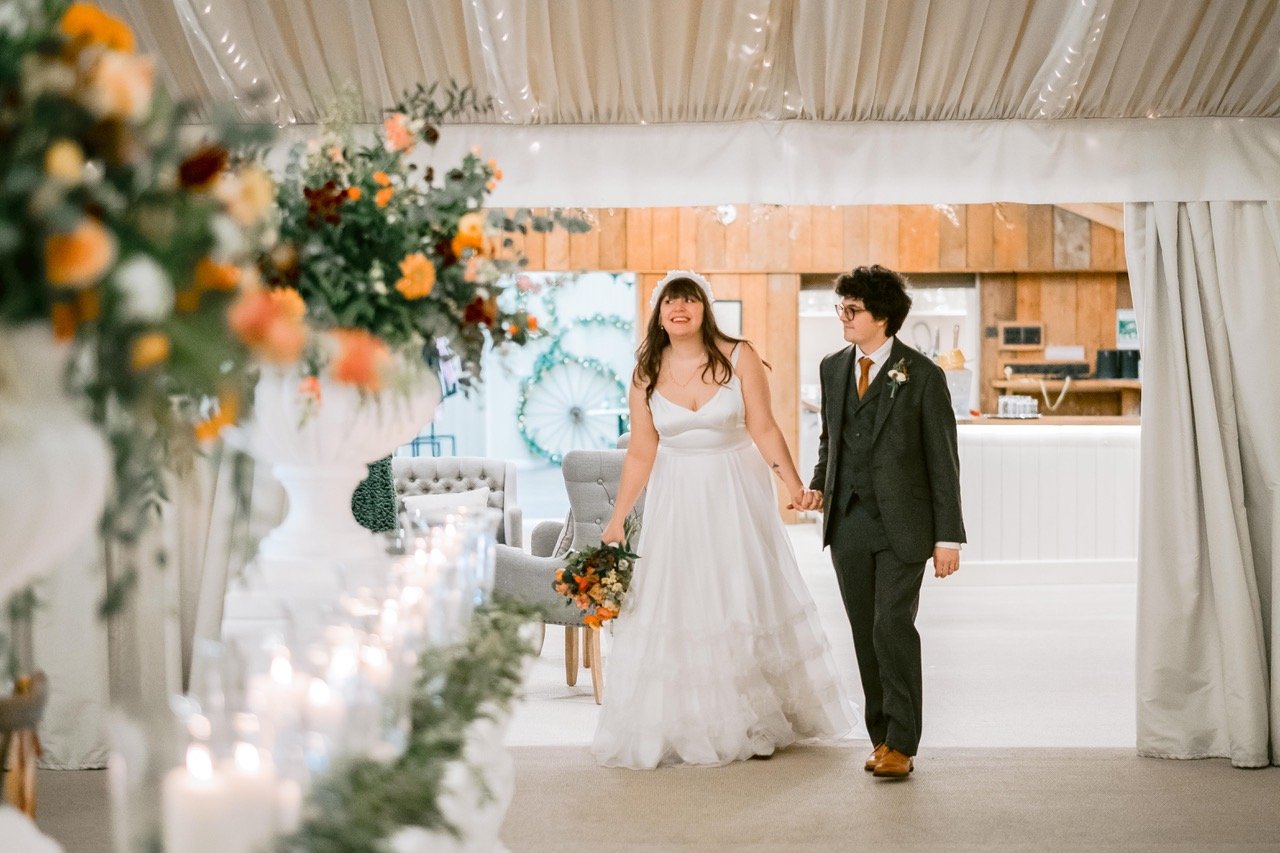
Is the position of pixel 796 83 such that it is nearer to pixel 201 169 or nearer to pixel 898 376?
pixel 898 376

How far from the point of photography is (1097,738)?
5.18 m

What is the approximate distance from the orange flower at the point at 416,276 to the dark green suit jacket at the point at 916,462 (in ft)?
7.28

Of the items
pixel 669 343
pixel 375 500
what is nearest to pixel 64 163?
pixel 669 343

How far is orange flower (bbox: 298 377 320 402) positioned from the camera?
258 centimetres

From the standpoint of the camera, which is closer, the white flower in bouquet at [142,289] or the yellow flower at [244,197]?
the white flower in bouquet at [142,289]

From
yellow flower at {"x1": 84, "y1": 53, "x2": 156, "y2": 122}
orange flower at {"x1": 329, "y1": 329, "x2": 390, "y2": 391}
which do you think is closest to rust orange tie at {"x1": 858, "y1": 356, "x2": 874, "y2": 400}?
orange flower at {"x1": 329, "y1": 329, "x2": 390, "y2": 391}

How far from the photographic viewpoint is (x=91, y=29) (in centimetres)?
129

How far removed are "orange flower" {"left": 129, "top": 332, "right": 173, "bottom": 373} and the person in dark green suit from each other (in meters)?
3.51

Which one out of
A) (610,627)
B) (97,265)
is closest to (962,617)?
(610,627)

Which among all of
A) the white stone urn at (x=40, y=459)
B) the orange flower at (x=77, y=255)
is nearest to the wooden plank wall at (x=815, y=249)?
the white stone urn at (x=40, y=459)

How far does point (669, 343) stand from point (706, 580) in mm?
936

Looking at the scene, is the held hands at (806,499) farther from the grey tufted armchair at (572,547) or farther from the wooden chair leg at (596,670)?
the wooden chair leg at (596,670)

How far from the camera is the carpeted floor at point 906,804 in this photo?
3912 mm

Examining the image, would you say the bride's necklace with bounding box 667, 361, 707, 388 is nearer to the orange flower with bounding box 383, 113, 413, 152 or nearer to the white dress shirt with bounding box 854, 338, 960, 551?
the white dress shirt with bounding box 854, 338, 960, 551
